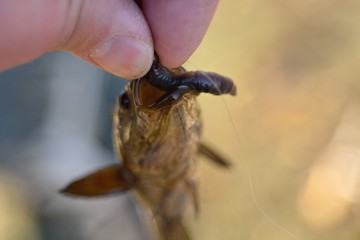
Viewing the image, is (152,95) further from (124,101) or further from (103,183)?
(103,183)

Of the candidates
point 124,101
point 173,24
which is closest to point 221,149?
point 124,101

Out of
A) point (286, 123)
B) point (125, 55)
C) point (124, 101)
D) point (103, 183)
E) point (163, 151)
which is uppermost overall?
point (125, 55)

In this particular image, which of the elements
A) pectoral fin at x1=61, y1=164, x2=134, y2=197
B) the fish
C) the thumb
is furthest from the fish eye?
pectoral fin at x1=61, y1=164, x2=134, y2=197

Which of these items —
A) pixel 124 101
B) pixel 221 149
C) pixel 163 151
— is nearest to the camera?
pixel 124 101

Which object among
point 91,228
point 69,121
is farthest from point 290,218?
point 69,121

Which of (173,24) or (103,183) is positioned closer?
(173,24)

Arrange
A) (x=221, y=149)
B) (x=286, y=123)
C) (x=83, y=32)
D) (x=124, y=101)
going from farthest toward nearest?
(x=286, y=123) → (x=221, y=149) → (x=124, y=101) → (x=83, y=32)

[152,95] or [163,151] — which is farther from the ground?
[152,95]

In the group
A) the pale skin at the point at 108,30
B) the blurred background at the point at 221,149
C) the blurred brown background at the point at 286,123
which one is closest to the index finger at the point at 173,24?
→ the pale skin at the point at 108,30

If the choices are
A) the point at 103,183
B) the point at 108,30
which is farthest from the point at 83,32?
the point at 103,183
